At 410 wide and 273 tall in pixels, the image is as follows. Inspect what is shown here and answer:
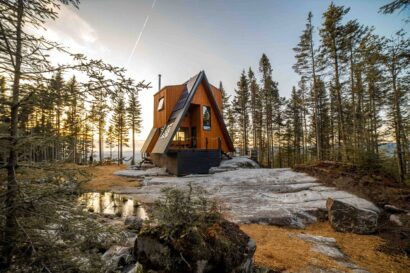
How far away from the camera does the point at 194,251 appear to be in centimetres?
268

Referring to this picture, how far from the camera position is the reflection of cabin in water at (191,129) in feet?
49.1

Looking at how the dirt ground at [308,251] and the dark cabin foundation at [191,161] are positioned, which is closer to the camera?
the dirt ground at [308,251]

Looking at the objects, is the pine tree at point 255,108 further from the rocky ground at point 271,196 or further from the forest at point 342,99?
the rocky ground at point 271,196

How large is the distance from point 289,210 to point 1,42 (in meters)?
8.69

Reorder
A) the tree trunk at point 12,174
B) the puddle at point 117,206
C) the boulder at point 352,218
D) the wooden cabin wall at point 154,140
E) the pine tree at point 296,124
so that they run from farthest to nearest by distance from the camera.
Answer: the pine tree at point 296,124
the wooden cabin wall at point 154,140
the puddle at point 117,206
the boulder at point 352,218
the tree trunk at point 12,174

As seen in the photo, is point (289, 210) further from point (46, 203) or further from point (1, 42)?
point (1, 42)

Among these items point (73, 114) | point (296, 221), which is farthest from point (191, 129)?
point (73, 114)

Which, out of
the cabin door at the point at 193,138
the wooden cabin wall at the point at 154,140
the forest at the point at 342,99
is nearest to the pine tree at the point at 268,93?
the forest at the point at 342,99

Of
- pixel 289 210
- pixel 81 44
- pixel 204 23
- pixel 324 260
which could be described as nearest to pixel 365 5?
pixel 204 23

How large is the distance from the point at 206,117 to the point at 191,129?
2286 mm

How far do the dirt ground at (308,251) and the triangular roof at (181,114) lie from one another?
31.8 feet

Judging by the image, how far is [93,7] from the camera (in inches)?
150

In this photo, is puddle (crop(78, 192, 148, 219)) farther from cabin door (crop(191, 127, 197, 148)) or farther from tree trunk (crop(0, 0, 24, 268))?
cabin door (crop(191, 127, 197, 148))

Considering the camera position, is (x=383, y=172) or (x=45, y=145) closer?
(x=45, y=145)
